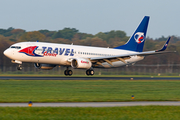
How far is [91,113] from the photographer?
A: 13031 millimetres

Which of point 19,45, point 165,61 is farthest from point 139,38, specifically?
point 165,61

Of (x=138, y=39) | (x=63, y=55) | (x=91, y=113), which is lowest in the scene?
(x=91, y=113)

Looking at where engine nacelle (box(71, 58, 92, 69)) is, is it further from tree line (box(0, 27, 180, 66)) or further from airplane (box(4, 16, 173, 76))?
tree line (box(0, 27, 180, 66))

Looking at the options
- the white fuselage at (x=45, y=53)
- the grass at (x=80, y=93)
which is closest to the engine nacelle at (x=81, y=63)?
the white fuselage at (x=45, y=53)

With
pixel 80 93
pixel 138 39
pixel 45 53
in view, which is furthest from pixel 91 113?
pixel 138 39

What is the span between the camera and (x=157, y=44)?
311 feet

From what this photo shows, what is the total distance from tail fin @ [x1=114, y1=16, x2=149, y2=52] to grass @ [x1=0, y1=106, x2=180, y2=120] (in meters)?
37.5

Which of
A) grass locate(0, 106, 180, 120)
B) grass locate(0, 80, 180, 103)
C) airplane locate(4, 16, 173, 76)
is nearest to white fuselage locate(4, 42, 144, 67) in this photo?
airplane locate(4, 16, 173, 76)

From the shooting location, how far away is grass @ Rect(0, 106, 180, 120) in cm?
1206

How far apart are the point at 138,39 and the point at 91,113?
132 ft

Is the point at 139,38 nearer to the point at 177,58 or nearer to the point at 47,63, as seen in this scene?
the point at 47,63

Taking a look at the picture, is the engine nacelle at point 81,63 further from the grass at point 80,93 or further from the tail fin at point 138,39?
the grass at point 80,93

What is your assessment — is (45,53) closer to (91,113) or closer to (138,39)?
(138,39)

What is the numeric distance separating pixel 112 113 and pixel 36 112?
3263 millimetres
